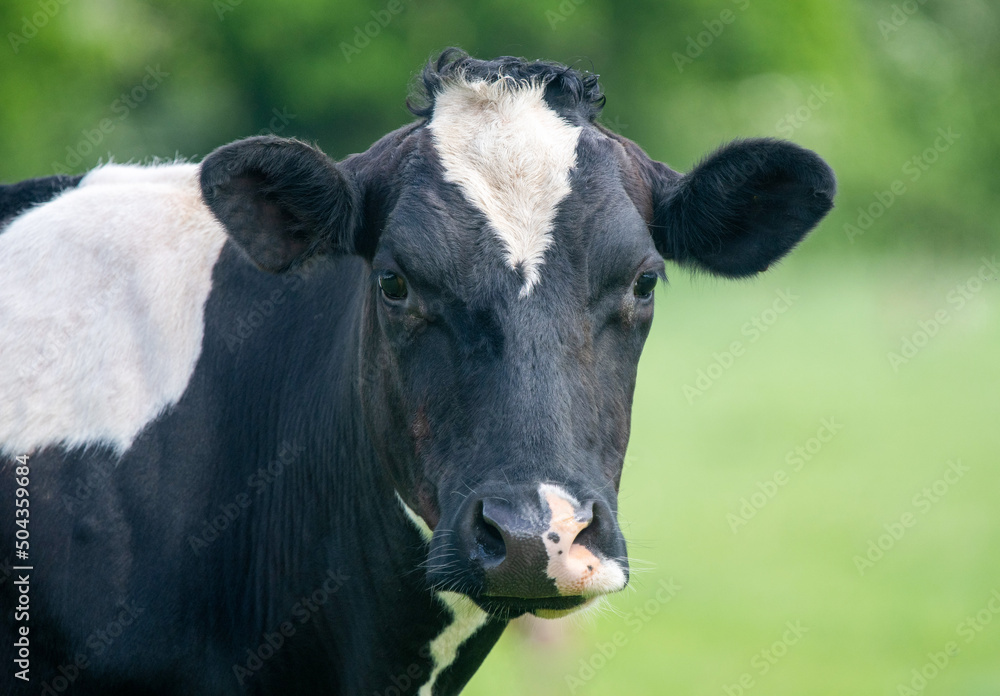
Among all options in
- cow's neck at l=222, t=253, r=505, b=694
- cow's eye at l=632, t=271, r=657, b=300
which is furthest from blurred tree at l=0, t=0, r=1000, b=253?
cow's eye at l=632, t=271, r=657, b=300

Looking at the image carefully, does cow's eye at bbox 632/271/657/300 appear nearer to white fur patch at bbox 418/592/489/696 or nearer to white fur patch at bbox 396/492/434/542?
white fur patch at bbox 396/492/434/542

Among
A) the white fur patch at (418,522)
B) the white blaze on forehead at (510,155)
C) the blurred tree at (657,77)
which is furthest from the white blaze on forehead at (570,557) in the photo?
the blurred tree at (657,77)

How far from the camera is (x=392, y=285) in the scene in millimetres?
3422

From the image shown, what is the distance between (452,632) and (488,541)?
100cm

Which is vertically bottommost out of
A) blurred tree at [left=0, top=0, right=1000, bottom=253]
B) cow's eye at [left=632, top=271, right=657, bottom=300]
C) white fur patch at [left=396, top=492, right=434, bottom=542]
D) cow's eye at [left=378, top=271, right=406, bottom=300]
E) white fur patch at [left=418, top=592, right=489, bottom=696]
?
blurred tree at [left=0, top=0, right=1000, bottom=253]

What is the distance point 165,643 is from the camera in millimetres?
3559

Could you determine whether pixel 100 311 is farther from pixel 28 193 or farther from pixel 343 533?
pixel 343 533

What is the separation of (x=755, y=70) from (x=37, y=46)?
79.4 feet

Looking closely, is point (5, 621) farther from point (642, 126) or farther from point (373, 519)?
point (642, 126)

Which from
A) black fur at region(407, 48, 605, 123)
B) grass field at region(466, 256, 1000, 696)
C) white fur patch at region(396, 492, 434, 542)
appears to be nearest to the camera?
white fur patch at region(396, 492, 434, 542)

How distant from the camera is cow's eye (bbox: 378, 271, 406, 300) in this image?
11.2 feet

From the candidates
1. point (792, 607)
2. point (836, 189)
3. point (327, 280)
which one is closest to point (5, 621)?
point (327, 280)

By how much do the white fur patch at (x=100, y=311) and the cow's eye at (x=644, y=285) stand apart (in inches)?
63.4

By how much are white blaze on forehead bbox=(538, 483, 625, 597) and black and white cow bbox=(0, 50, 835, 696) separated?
19 cm
